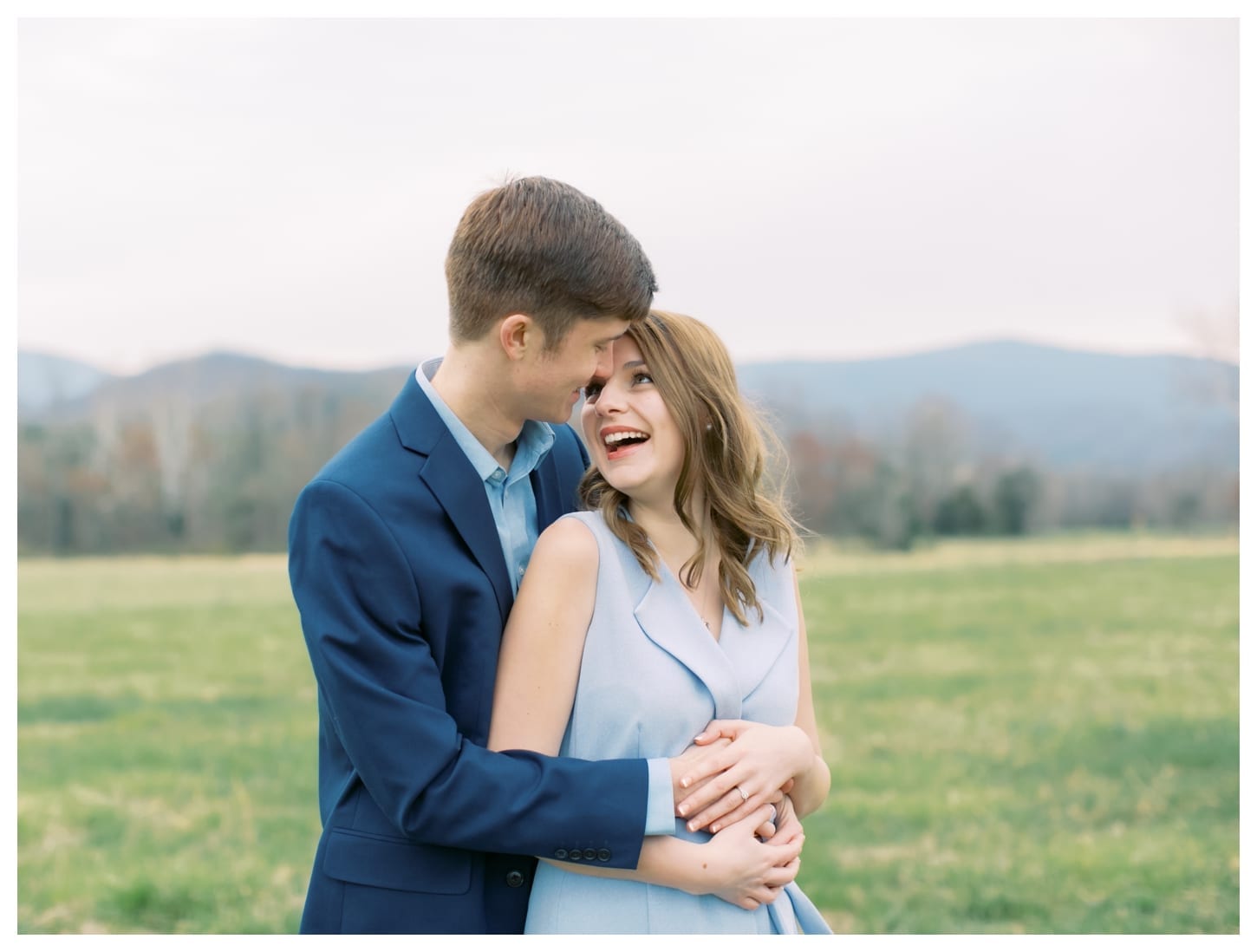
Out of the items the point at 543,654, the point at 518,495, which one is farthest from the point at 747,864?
the point at 518,495

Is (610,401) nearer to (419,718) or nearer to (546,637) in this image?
(546,637)

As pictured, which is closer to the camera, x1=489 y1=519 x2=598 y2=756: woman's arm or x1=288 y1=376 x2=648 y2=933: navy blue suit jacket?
x1=288 y1=376 x2=648 y2=933: navy blue suit jacket

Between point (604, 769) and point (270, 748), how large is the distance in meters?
8.86

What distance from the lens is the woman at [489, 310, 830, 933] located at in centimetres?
275

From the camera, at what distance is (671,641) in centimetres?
284

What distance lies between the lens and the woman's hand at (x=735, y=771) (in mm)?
2738

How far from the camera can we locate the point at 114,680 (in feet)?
45.8

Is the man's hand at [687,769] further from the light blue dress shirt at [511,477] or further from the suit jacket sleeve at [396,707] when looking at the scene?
the light blue dress shirt at [511,477]

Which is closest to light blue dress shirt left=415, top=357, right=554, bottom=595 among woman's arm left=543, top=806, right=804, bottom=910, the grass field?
woman's arm left=543, top=806, right=804, bottom=910

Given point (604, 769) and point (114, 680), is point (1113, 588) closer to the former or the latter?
point (114, 680)

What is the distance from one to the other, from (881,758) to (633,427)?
27.2 feet

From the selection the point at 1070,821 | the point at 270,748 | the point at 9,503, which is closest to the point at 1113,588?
the point at 1070,821

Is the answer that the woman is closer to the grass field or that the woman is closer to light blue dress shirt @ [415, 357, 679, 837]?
light blue dress shirt @ [415, 357, 679, 837]

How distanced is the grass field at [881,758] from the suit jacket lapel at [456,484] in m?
1.07
